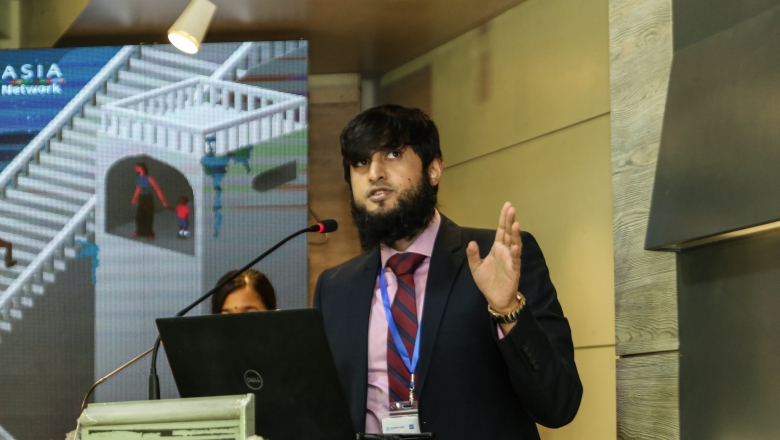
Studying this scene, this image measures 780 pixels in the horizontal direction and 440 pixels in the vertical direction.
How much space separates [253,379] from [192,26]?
2458 millimetres

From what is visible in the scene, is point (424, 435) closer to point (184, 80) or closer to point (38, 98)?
point (184, 80)

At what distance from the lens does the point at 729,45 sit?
2.08 meters

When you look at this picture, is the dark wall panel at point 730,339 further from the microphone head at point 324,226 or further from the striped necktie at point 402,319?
the microphone head at point 324,226

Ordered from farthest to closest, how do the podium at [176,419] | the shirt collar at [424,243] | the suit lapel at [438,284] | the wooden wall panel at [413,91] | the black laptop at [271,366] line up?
1. the wooden wall panel at [413,91]
2. the shirt collar at [424,243]
3. the suit lapel at [438,284]
4. the black laptop at [271,366]
5. the podium at [176,419]

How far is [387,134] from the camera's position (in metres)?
2.62

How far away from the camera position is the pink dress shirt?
231 cm

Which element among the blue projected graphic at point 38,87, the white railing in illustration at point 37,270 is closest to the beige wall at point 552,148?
the blue projected graphic at point 38,87

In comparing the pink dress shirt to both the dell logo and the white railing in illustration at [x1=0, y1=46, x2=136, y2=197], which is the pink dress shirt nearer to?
the dell logo

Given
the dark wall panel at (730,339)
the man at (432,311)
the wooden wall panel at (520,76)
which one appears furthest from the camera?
the wooden wall panel at (520,76)

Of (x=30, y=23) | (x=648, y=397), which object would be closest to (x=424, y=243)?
(x=648, y=397)

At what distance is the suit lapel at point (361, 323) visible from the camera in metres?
2.30

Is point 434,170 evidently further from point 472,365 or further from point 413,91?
point 413,91

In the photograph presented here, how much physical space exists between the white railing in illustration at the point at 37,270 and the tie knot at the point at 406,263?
2.30 m

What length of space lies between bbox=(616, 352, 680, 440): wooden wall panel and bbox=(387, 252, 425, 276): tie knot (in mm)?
592
